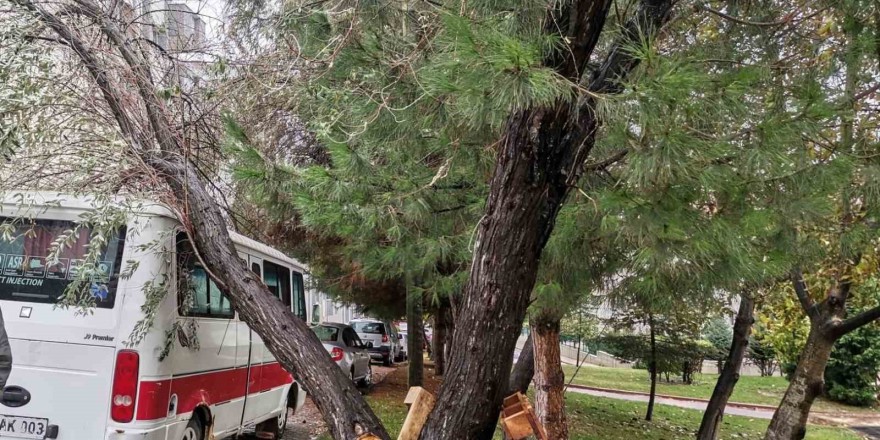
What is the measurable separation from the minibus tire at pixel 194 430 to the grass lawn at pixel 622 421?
3.74 m

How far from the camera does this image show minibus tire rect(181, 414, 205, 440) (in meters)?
5.08

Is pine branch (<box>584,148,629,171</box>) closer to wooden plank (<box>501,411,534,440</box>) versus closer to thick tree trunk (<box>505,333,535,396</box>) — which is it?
wooden plank (<box>501,411,534,440</box>)

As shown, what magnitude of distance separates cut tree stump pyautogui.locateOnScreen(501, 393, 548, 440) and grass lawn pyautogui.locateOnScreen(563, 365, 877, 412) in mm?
18034

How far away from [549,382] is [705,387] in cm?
1922

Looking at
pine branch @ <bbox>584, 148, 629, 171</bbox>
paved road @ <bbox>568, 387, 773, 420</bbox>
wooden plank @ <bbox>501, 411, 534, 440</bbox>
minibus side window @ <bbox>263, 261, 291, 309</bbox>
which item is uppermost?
pine branch @ <bbox>584, 148, 629, 171</bbox>

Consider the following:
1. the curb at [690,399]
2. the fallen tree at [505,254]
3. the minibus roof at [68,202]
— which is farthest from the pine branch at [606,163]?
the curb at [690,399]

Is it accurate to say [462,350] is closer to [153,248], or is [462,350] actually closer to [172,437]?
[153,248]

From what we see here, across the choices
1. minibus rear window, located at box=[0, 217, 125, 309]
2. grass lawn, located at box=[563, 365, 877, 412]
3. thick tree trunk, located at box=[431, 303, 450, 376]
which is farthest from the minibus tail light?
grass lawn, located at box=[563, 365, 877, 412]

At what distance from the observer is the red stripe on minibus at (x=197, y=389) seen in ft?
14.4

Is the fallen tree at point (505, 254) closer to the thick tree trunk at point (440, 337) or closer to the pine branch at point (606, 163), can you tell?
the pine branch at point (606, 163)

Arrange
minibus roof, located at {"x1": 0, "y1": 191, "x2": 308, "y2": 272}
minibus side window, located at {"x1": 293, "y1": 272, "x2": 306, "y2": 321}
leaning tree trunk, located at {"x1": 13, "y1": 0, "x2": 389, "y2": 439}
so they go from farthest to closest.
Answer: minibus side window, located at {"x1": 293, "y1": 272, "x2": 306, "y2": 321} < minibus roof, located at {"x1": 0, "y1": 191, "x2": 308, "y2": 272} < leaning tree trunk, located at {"x1": 13, "y1": 0, "x2": 389, "y2": 439}

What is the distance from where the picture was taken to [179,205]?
4059 millimetres

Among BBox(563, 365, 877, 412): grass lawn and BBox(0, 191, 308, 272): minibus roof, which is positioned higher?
BBox(0, 191, 308, 272): minibus roof

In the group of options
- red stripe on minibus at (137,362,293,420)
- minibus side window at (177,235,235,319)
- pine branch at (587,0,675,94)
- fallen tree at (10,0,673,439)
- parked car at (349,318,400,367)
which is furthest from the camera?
parked car at (349,318,400,367)
